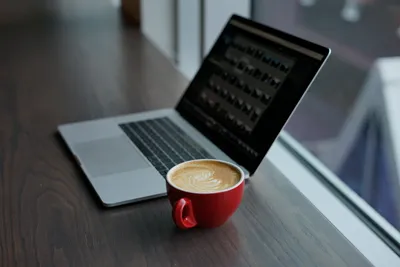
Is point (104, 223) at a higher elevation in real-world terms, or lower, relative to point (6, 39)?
higher

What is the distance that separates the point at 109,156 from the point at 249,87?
260 mm

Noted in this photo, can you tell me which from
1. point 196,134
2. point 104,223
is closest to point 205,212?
point 104,223

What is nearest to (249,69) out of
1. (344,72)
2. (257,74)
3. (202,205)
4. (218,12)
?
(257,74)

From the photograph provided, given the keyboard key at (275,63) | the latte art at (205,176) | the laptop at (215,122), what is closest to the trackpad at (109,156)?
the laptop at (215,122)

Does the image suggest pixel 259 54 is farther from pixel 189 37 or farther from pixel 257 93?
pixel 189 37

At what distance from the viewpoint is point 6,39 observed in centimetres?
180

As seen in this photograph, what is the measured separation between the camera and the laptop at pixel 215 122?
0.87m

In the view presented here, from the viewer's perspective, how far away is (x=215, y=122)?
1.01m

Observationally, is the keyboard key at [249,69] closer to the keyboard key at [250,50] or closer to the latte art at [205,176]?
the keyboard key at [250,50]

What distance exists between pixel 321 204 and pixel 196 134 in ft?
0.82

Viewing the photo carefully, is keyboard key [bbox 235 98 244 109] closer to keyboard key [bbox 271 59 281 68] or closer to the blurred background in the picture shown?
keyboard key [bbox 271 59 281 68]

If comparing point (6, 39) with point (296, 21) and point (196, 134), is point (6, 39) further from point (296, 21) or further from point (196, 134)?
point (196, 134)

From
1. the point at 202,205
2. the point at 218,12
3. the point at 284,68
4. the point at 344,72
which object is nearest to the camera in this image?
the point at 202,205

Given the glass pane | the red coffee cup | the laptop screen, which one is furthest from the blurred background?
the red coffee cup
